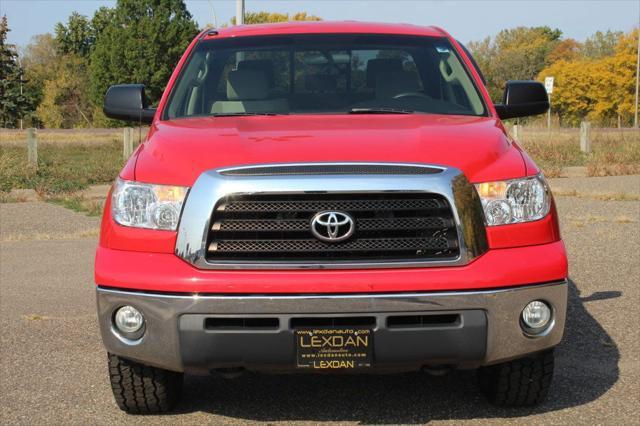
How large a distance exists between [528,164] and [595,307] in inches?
115

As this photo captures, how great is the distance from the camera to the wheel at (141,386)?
4.48 meters

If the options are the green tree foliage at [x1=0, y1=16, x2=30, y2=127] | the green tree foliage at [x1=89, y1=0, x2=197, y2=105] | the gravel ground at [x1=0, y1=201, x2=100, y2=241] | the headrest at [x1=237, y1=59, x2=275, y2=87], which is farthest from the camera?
the green tree foliage at [x1=89, y1=0, x2=197, y2=105]

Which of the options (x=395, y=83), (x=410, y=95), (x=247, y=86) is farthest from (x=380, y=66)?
(x=247, y=86)

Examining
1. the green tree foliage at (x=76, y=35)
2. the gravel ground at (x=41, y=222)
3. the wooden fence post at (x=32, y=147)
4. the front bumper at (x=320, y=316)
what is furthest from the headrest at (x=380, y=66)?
the green tree foliage at (x=76, y=35)

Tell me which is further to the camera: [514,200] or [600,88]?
[600,88]

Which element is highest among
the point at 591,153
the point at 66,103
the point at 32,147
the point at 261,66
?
the point at 261,66

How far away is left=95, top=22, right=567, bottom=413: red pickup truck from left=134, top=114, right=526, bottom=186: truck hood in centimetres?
1

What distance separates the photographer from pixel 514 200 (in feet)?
14.0

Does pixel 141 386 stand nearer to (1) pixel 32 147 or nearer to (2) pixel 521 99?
(2) pixel 521 99

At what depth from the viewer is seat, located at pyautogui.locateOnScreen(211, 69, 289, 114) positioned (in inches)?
213

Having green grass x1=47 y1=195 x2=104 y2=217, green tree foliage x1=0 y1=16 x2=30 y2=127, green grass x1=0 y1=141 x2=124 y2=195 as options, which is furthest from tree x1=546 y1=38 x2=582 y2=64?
green grass x1=47 y1=195 x2=104 y2=217

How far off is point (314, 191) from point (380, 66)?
1.95m

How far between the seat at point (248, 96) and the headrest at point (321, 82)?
19 cm

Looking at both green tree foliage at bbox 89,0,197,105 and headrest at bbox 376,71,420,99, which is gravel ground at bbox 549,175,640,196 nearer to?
headrest at bbox 376,71,420,99
